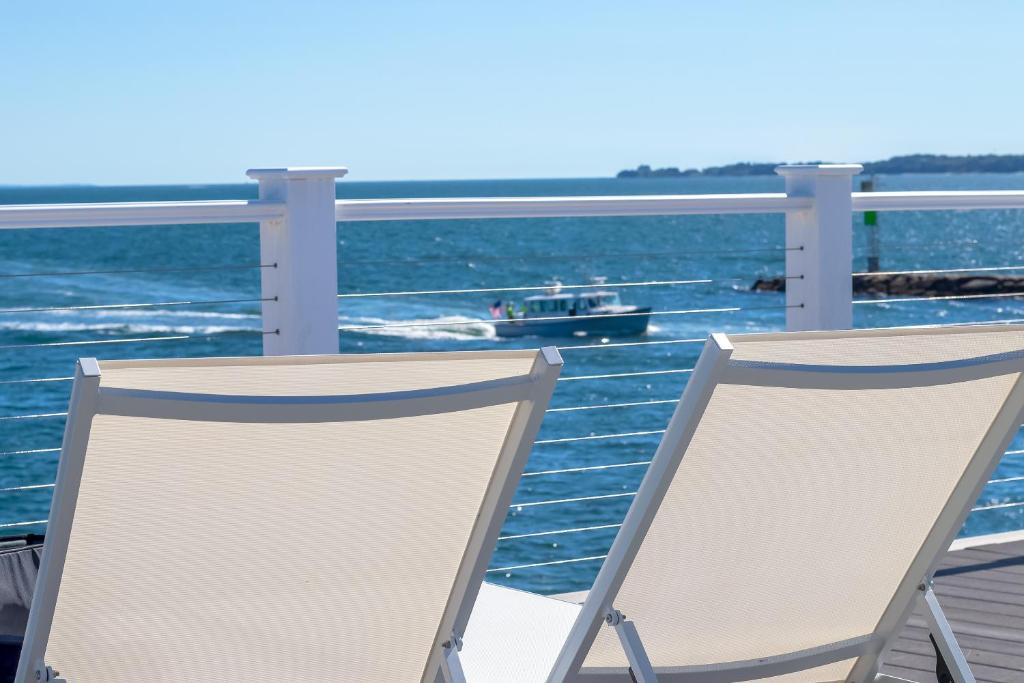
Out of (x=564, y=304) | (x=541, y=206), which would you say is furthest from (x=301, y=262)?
(x=564, y=304)

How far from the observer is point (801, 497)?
1.68 metres

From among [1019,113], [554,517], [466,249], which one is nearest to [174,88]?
[466,249]

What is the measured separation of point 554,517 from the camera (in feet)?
45.7

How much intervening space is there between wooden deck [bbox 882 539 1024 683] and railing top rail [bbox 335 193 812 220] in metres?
1.00

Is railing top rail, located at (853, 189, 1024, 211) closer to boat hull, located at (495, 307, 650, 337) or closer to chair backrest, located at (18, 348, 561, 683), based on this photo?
chair backrest, located at (18, 348, 561, 683)

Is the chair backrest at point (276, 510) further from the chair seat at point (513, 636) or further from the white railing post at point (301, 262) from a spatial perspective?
the white railing post at point (301, 262)

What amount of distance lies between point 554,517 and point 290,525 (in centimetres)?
1255

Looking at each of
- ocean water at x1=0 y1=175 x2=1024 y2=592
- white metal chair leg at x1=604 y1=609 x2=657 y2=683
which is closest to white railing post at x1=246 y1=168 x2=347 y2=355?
white metal chair leg at x1=604 y1=609 x2=657 y2=683

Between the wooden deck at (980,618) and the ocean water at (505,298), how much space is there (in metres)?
2.00

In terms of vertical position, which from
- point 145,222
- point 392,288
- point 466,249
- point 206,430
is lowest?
point 206,430

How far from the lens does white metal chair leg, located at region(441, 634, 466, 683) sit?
1649 mm

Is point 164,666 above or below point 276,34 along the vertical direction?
below

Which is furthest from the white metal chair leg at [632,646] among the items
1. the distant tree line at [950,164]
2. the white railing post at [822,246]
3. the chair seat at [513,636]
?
the distant tree line at [950,164]

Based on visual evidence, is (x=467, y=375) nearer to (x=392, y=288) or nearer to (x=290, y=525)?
(x=290, y=525)
